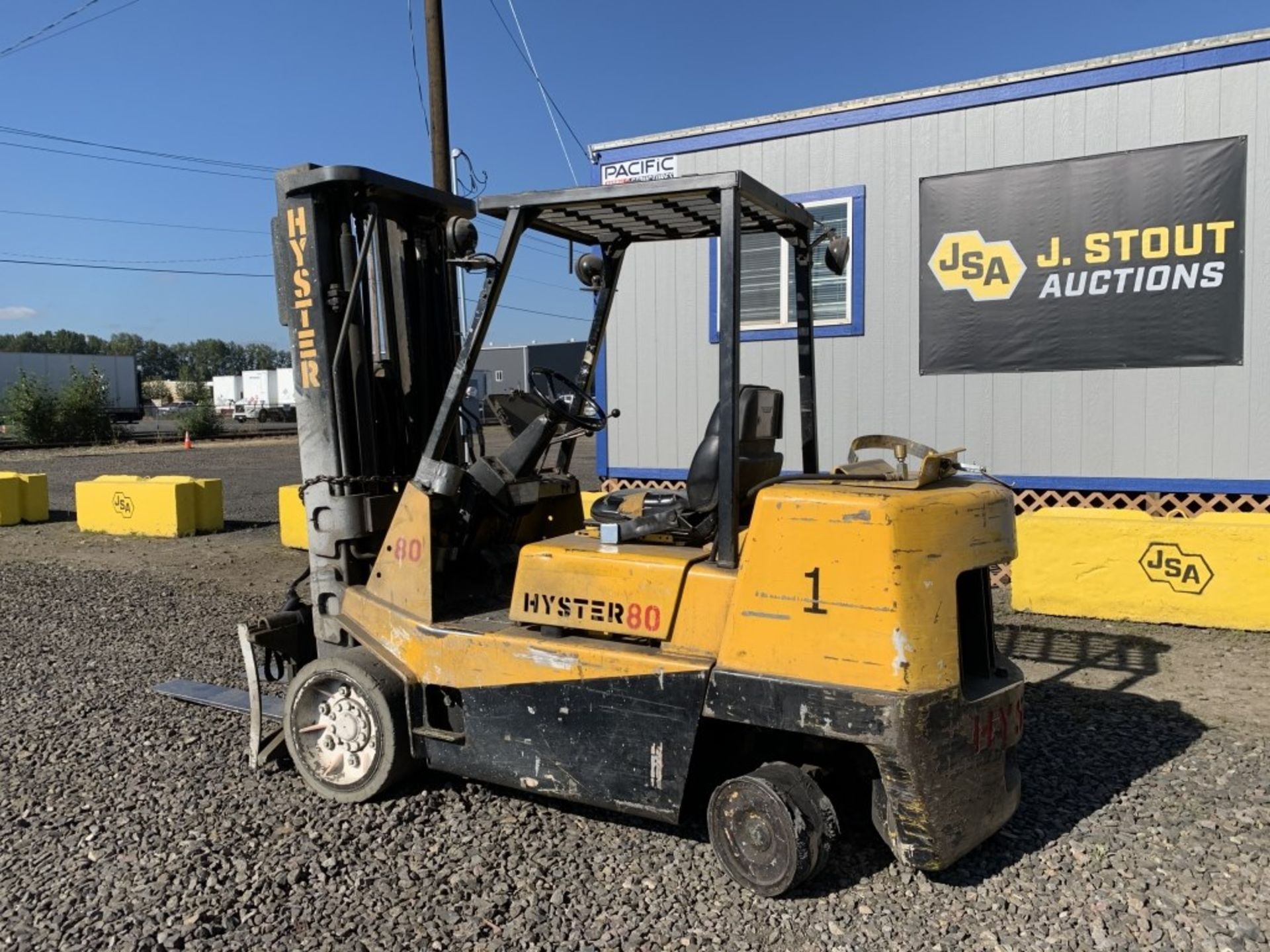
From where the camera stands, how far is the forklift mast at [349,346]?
15.7 ft

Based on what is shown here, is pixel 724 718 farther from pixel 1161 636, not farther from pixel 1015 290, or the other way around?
pixel 1015 290

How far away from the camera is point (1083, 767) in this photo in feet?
15.8

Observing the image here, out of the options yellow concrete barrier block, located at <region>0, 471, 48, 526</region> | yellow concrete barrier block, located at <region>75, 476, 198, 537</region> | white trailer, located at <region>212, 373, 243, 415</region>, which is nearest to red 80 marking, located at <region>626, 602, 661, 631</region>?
yellow concrete barrier block, located at <region>75, 476, 198, 537</region>

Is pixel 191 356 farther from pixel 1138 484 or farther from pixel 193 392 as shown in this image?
pixel 1138 484

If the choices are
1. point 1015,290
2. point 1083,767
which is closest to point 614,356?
point 1015,290

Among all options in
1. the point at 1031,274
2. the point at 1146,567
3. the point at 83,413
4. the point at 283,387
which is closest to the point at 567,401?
the point at 1146,567

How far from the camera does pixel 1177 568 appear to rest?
24.4 feet

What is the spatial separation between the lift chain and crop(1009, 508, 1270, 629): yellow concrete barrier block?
5412 mm

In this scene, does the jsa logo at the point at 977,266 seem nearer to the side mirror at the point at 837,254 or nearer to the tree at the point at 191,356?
the side mirror at the point at 837,254

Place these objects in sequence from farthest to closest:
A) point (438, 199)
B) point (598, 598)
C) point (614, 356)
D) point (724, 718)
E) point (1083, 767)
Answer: point (614, 356) → point (438, 199) → point (1083, 767) → point (598, 598) → point (724, 718)

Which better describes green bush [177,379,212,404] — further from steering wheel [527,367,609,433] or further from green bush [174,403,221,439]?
steering wheel [527,367,609,433]

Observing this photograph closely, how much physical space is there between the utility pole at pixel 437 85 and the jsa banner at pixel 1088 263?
753 centimetres

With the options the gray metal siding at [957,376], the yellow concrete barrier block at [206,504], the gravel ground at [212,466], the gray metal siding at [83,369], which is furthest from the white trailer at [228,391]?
the gray metal siding at [957,376]

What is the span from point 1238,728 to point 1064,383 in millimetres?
4446
